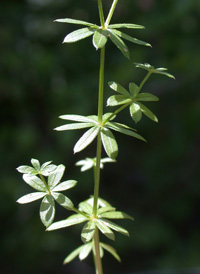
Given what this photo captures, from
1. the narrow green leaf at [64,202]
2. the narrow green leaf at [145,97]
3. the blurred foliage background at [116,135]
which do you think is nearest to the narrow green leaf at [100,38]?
the narrow green leaf at [145,97]

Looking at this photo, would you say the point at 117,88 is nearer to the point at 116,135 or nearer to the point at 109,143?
the point at 109,143

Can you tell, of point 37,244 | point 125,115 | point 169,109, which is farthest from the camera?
point 169,109

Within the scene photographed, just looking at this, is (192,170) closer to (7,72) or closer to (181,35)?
(181,35)

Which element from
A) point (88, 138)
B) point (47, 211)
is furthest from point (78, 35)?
point (47, 211)

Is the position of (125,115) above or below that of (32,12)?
below

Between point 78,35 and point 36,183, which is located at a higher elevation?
point 78,35

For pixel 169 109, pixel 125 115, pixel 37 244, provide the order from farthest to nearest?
pixel 169 109, pixel 125 115, pixel 37 244

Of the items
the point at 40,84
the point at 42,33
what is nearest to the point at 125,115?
the point at 40,84
